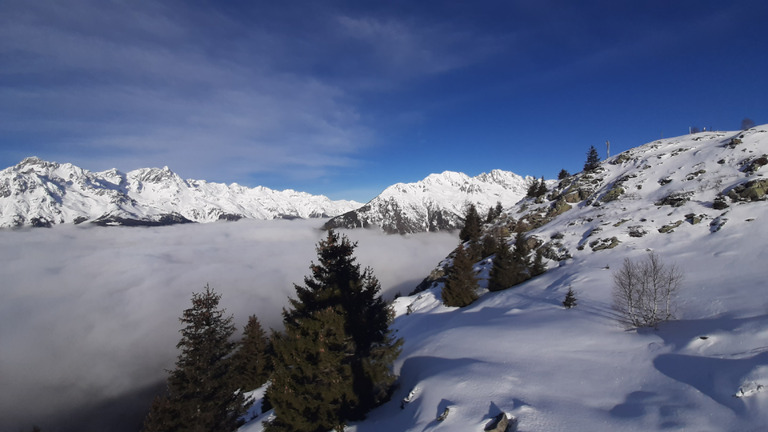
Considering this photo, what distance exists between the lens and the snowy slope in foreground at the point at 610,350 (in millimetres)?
10406

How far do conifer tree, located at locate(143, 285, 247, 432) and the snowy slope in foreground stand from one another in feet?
12.1

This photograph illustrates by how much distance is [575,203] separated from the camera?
60406mm

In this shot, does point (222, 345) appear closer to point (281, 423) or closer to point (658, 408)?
point (281, 423)

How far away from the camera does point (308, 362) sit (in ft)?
44.0

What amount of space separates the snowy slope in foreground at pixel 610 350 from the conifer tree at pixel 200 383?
145 inches

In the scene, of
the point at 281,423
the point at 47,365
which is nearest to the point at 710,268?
the point at 281,423

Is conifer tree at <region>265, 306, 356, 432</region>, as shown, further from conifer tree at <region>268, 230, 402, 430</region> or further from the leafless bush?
the leafless bush

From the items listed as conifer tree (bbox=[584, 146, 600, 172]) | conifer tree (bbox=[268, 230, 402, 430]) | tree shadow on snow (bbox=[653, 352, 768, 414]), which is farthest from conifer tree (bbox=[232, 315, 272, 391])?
conifer tree (bbox=[584, 146, 600, 172])

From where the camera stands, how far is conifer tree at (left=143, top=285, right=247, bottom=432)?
16.0 meters

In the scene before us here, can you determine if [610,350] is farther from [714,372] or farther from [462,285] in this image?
Result: [462,285]

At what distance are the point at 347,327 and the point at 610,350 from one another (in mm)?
14165

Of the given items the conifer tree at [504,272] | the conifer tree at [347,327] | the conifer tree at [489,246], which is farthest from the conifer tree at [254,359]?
the conifer tree at [489,246]

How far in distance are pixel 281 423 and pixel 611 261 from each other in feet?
124

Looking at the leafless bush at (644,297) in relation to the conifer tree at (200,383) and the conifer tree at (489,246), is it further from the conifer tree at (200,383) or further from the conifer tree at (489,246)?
the conifer tree at (489,246)
